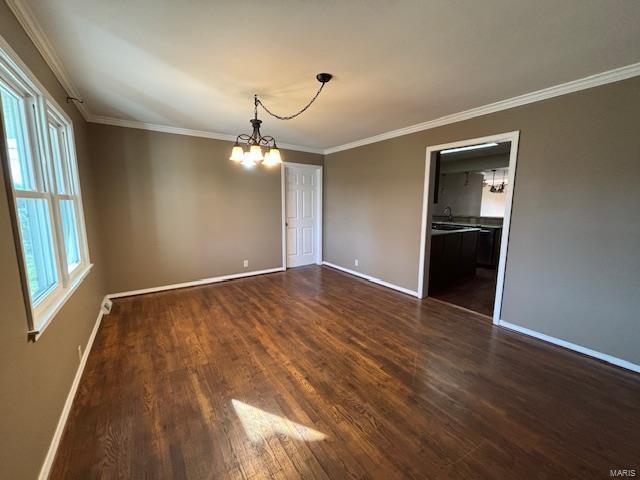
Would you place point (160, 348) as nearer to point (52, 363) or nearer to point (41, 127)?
point (52, 363)

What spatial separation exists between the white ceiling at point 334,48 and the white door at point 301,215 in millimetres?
2442

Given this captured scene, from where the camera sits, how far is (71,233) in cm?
258

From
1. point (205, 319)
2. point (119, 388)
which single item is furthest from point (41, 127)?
point (205, 319)

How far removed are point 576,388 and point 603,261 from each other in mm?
1155

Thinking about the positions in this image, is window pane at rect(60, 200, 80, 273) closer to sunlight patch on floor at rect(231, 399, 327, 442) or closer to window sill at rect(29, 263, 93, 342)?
window sill at rect(29, 263, 93, 342)

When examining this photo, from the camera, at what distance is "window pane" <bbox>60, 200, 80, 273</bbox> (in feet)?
7.95

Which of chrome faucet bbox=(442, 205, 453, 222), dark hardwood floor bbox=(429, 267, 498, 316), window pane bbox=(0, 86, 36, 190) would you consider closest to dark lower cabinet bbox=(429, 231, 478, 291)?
dark hardwood floor bbox=(429, 267, 498, 316)

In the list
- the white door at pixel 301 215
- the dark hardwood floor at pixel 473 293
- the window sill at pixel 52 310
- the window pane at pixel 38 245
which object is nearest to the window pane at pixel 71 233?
the window sill at pixel 52 310

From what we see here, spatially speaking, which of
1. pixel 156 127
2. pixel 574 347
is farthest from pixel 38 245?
pixel 574 347

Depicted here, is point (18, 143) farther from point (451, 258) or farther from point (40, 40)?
point (451, 258)

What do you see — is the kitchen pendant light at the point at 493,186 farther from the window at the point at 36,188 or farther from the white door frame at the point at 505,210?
the window at the point at 36,188

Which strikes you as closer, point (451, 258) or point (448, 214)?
point (451, 258)

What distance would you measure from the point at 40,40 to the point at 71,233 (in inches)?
63.5

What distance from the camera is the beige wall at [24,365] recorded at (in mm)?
1124
